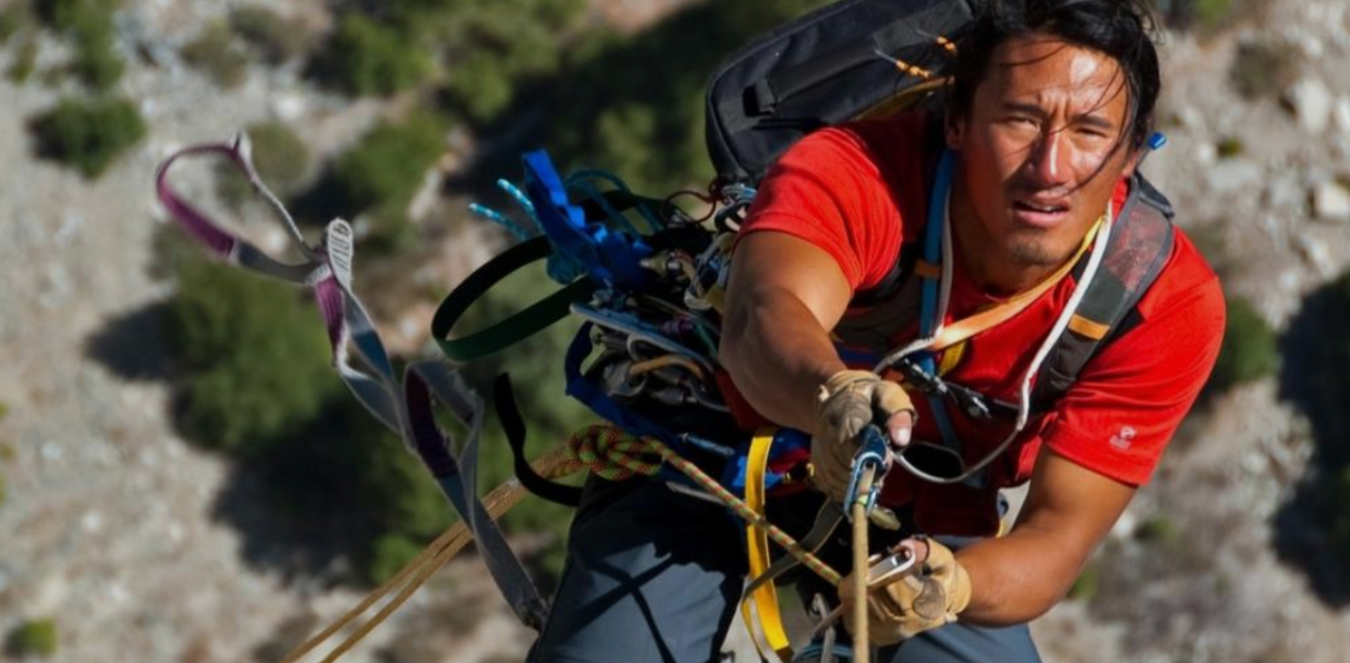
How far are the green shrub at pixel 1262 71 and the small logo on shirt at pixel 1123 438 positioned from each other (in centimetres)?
1204

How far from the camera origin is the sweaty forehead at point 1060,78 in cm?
389

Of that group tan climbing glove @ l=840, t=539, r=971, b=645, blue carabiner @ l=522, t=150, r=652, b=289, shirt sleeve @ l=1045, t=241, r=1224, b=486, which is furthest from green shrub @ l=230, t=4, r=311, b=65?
tan climbing glove @ l=840, t=539, r=971, b=645

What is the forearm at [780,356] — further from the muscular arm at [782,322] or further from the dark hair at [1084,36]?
the dark hair at [1084,36]

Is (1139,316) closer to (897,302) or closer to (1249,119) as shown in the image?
(897,302)

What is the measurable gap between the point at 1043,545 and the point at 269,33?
1257 cm

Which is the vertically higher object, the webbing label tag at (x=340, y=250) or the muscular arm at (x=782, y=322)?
the webbing label tag at (x=340, y=250)

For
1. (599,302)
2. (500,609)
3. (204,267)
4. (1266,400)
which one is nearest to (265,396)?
(204,267)

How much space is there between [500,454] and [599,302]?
34.9ft

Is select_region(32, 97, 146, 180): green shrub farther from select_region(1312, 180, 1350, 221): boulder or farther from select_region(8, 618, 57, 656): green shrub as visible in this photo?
select_region(1312, 180, 1350, 221): boulder

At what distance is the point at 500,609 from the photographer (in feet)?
48.6

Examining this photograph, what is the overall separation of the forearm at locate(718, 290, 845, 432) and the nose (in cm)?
44

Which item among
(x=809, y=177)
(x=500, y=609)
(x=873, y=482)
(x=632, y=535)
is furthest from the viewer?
(x=500, y=609)

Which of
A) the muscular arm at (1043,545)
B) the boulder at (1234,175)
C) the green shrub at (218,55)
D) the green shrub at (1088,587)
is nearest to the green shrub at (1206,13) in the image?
the boulder at (1234,175)

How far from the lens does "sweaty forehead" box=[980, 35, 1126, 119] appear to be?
389 cm
